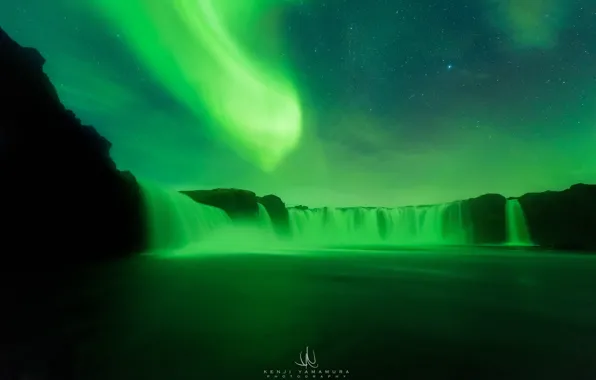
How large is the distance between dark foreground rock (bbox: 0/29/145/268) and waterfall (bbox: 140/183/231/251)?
1.67m

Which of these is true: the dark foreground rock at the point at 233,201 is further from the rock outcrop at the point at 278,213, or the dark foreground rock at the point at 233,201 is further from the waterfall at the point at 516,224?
the waterfall at the point at 516,224

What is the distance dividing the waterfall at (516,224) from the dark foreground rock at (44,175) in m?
20.5

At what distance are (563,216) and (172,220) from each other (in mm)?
20303

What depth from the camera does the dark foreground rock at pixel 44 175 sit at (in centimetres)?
517

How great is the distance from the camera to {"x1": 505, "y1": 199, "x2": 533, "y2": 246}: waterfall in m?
18.7

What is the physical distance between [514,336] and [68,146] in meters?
7.60

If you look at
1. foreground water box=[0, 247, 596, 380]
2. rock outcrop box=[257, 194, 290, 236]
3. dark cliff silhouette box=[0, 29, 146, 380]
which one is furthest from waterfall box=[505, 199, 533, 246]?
dark cliff silhouette box=[0, 29, 146, 380]

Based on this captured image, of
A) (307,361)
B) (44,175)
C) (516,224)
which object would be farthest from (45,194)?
(516,224)

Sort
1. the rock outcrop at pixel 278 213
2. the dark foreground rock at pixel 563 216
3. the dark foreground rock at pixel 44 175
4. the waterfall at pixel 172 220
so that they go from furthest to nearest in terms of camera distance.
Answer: the rock outcrop at pixel 278 213
the dark foreground rock at pixel 563 216
the waterfall at pixel 172 220
the dark foreground rock at pixel 44 175

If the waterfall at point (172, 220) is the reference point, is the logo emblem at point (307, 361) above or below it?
below

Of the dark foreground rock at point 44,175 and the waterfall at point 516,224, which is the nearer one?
the dark foreground rock at point 44,175

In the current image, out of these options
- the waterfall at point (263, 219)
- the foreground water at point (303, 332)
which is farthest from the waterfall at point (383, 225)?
the foreground water at point (303, 332)

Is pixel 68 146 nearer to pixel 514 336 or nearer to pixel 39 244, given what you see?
pixel 39 244

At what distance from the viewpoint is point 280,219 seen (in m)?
20.2
